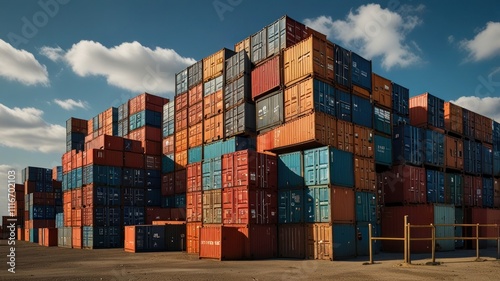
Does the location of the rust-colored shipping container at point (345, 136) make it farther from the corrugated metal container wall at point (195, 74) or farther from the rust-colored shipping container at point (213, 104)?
the corrugated metal container wall at point (195, 74)

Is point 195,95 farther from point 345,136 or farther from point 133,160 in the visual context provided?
point 345,136

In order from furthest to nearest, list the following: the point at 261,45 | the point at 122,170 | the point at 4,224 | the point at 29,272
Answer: the point at 4,224
the point at 122,170
the point at 261,45
the point at 29,272

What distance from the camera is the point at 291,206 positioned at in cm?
2741

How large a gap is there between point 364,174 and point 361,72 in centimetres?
853

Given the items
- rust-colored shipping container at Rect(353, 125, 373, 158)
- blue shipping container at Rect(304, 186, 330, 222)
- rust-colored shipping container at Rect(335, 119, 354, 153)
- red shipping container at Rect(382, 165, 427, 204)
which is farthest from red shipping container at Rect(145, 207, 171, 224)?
rust-colored shipping container at Rect(353, 125, 373, 158)

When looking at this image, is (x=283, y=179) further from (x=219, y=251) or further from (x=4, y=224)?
(x=4, y=224)

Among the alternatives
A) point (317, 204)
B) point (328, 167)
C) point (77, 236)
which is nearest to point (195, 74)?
point (328, 167)

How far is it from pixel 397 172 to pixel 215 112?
56.8 ft

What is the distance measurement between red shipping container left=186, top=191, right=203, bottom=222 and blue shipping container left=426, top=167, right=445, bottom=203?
1989 cm

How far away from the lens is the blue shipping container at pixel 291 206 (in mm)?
27016

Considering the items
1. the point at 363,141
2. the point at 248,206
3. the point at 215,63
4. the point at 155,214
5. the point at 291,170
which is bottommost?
the point at 155,214

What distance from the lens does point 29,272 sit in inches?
856

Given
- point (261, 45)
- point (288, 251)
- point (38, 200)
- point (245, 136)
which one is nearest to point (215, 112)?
point (245, 136)

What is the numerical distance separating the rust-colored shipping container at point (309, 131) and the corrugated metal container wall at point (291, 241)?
5841 mm
